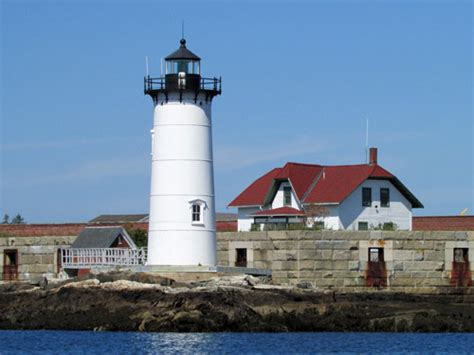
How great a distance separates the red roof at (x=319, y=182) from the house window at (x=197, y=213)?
6.84 m

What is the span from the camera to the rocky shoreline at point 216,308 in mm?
42812

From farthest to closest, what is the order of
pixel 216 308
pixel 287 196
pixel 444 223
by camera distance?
pixel 444 223
pixel 287 196
pixel 216 308

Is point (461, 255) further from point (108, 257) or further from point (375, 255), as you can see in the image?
point (108, 257)

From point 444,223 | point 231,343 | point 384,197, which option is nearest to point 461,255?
point 384,197

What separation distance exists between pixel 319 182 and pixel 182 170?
9362mm

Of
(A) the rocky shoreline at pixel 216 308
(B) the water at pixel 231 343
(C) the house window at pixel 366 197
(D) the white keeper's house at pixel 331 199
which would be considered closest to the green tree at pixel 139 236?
(D) the white keeper's house at pixel 331 199

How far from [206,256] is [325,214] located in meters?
6.78

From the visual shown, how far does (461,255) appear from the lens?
49.4 meters

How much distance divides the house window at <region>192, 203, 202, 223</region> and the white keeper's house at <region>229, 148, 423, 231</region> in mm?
4486

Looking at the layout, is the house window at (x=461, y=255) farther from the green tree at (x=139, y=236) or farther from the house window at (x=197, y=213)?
the green tree at (x=139, y=236)

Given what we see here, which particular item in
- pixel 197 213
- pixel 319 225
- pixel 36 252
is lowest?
pixel 36 252

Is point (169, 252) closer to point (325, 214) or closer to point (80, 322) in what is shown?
point (80, 322)

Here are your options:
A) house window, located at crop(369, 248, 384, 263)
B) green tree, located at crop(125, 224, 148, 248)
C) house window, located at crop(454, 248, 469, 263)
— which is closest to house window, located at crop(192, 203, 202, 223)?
house window, located at crop(369, 248, 384, 263)

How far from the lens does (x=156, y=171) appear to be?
1879 inches
